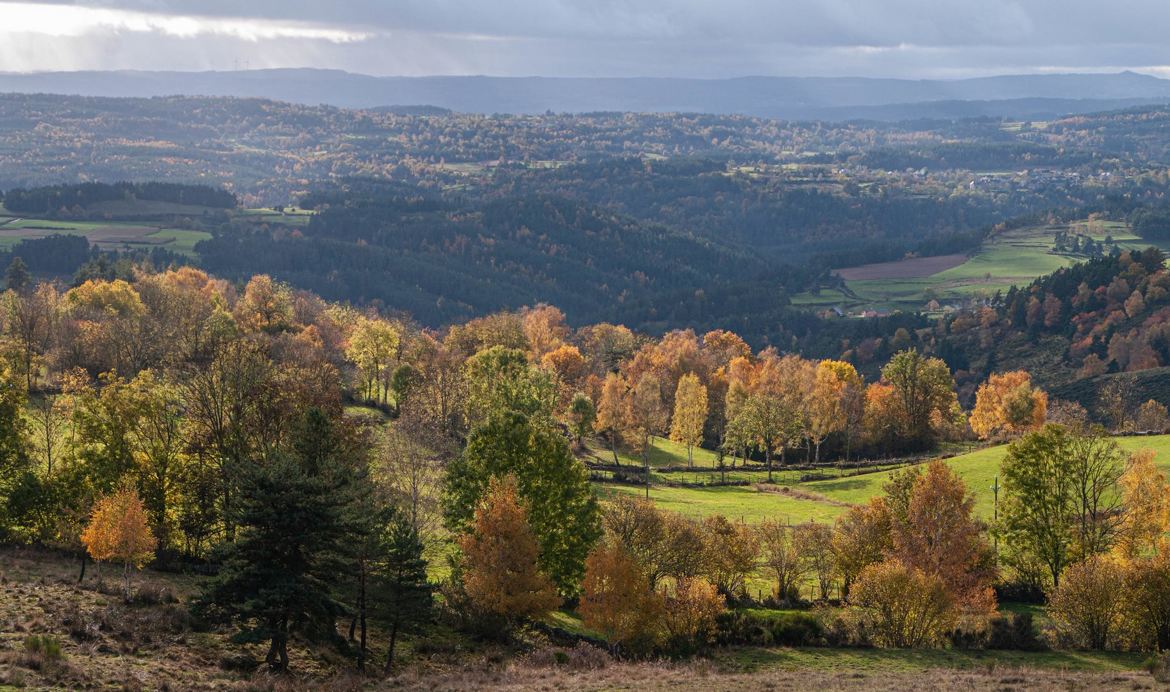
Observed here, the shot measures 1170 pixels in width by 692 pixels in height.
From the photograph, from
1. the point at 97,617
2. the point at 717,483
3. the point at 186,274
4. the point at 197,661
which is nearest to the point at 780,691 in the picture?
the point at 197,661

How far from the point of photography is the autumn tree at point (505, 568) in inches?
1801

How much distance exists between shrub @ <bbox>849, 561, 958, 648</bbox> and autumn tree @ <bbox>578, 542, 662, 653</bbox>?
10.9 metres

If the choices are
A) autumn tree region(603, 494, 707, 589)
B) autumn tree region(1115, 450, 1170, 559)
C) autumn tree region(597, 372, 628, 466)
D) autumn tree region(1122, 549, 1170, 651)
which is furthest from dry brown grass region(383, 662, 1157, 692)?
autumn tree region(597, 372, 628, 466)

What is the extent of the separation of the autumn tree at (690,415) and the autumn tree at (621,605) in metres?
55.9

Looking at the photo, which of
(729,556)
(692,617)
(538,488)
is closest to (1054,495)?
(729,556)

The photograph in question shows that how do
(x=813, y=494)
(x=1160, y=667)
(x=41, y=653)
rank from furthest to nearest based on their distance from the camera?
1. (x=813, y=494)
2. (x=1160, y=667)
3. (x=41, y=653)

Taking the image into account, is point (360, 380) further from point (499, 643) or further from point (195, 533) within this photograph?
point (499, 643)

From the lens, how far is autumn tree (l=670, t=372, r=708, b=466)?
4109 inches

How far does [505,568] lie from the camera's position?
152ft

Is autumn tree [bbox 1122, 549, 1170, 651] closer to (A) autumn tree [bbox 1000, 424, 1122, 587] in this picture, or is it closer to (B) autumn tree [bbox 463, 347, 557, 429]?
(A) autumn tree [bbox 1000, 424, 1122, 587]

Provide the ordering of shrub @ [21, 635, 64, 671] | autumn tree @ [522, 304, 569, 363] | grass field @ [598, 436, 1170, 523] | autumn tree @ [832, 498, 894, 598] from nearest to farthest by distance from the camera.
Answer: shrub @ [21, 635, 64, 671], autumn tree @ [832, 498, 894, 598], grass field @ [598, 436, 1170, 523], autumn tree @ [522, 304, 569, 363]

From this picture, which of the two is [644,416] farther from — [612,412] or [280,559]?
[280,559]

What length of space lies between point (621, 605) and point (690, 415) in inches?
2389

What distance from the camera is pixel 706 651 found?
150 feet
